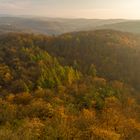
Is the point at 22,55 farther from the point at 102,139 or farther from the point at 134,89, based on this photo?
the point at 102,139

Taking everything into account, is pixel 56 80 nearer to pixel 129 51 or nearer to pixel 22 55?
pixel 22 55

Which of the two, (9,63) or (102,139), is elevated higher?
(102,139)

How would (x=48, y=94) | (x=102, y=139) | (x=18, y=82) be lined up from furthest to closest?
(x=18, y=82) → (x=48, y=94) → (x=102, y=139)

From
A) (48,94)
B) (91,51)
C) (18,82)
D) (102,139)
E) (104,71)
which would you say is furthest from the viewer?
(91,51)

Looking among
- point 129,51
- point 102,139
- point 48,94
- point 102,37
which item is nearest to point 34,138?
point 102,139

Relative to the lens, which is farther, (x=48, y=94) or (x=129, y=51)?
(x=129, y=51)

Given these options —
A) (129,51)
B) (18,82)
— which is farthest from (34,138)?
(129,51)
